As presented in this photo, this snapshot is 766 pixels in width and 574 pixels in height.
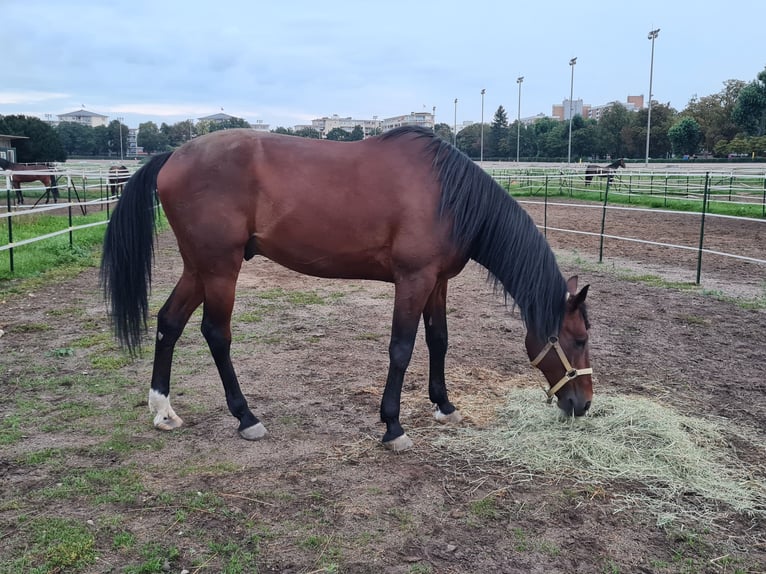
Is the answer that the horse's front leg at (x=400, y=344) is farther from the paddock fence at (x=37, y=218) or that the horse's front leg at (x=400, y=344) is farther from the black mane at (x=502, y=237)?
the paddock fence at (x=37, y=218)

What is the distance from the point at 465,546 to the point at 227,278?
1919 mm

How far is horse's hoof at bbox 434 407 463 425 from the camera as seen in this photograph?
361cm

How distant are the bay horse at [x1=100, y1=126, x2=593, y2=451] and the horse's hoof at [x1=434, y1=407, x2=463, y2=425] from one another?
17.7 inches

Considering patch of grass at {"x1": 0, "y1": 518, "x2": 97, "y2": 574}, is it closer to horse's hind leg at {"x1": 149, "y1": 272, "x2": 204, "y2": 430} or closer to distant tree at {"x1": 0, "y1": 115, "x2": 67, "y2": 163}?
horse's hind leg at {"x1": 149, "y1": 272, "x2": 204, "y2": 430}

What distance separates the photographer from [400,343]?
328 centimetres

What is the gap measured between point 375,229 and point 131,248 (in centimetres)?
155

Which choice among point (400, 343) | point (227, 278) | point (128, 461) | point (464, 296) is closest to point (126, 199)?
point (227, 278)

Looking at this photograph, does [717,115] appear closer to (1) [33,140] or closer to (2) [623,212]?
(2) [623,212]

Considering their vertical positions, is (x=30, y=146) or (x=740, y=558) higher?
(x=30, y=146)

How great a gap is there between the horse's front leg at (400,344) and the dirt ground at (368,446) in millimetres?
120

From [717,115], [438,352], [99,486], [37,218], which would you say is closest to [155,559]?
[99,486]

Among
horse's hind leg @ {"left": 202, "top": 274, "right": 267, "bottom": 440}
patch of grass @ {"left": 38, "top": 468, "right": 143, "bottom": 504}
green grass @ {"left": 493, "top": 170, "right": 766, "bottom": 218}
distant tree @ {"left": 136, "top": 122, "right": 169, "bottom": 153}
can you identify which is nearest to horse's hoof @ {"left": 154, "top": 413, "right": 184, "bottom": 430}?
horse's hind leg @ {"left": 202, "top": 274, "right": 267, "bottom": 440}

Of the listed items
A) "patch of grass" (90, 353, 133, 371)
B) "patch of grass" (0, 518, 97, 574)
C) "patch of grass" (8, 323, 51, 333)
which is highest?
"patch of grass" (8, 323, 51, 333)

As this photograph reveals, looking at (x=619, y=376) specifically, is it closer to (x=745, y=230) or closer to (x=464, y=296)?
(x=464, y=296)
